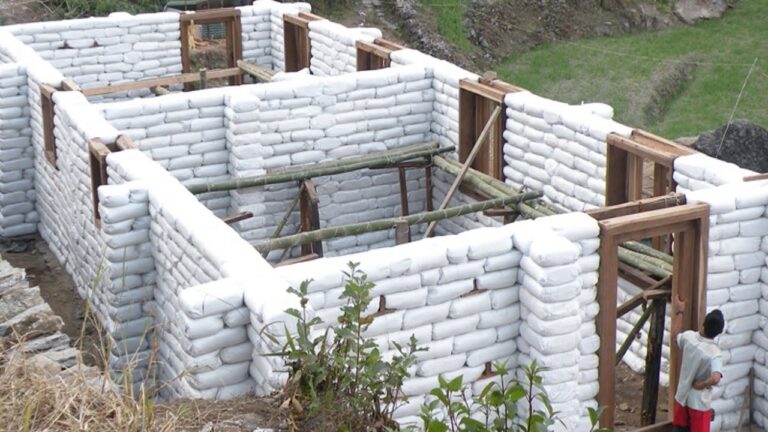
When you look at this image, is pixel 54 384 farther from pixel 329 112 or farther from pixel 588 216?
pixel 329 112

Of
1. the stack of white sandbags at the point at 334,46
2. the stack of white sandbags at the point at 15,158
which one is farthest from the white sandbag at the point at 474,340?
the stack of white sandbags at the point at 15,158

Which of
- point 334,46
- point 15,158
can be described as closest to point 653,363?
point 334,46

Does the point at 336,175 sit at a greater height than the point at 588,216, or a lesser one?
lesser

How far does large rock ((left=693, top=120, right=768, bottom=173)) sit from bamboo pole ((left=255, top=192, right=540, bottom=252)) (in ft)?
18.9

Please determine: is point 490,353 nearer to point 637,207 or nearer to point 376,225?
point 637,207

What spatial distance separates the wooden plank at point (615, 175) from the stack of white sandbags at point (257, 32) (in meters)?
7.23

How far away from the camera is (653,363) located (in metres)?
8.60

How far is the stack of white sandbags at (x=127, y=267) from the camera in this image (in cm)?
887

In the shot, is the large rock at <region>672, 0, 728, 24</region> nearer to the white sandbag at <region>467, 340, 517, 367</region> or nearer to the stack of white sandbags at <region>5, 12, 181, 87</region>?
the stack of white sandbags at <region>5, 12, 181, 87</region>

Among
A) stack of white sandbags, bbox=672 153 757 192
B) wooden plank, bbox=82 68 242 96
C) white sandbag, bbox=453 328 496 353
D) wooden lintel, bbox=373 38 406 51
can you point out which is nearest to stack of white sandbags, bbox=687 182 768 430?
stack of white sandbags, bbox=672 153 757 192

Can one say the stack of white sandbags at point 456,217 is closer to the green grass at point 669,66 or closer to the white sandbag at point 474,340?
the white sandbag at point 474,340

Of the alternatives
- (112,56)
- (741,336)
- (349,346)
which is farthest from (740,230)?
(112,56)

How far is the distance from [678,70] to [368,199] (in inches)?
491

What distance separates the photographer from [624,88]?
22.3 m
